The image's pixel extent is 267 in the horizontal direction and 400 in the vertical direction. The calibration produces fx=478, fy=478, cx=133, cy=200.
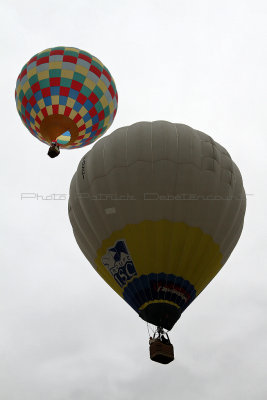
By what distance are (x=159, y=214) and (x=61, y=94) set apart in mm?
5935

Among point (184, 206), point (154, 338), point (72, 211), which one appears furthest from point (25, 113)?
point (154, 338)

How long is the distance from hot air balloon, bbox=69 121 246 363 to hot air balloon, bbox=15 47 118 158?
3.69 meters

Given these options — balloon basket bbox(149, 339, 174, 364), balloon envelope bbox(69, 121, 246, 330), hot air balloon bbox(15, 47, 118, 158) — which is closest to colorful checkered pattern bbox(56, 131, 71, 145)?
hot air balloon bbox(15, 47, 118, 158)

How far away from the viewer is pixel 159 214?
10.7 metres

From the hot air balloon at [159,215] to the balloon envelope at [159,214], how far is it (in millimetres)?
22

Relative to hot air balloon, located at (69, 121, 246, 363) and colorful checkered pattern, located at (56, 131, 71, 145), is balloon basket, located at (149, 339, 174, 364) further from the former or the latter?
colorful checkered pattern, located at (56, 131, 71, 145)

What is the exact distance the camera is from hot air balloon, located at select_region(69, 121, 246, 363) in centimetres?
1071

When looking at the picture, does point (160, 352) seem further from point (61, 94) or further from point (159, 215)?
point (61, 94)

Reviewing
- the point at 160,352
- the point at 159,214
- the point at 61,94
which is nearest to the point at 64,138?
the point at 61,94

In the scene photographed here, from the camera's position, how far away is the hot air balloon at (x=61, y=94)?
14594 millimetres

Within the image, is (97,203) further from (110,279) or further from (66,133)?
(66,133)

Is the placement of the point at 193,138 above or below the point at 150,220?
above

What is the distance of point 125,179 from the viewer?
35.8ft

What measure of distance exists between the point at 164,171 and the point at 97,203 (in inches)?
68.4
